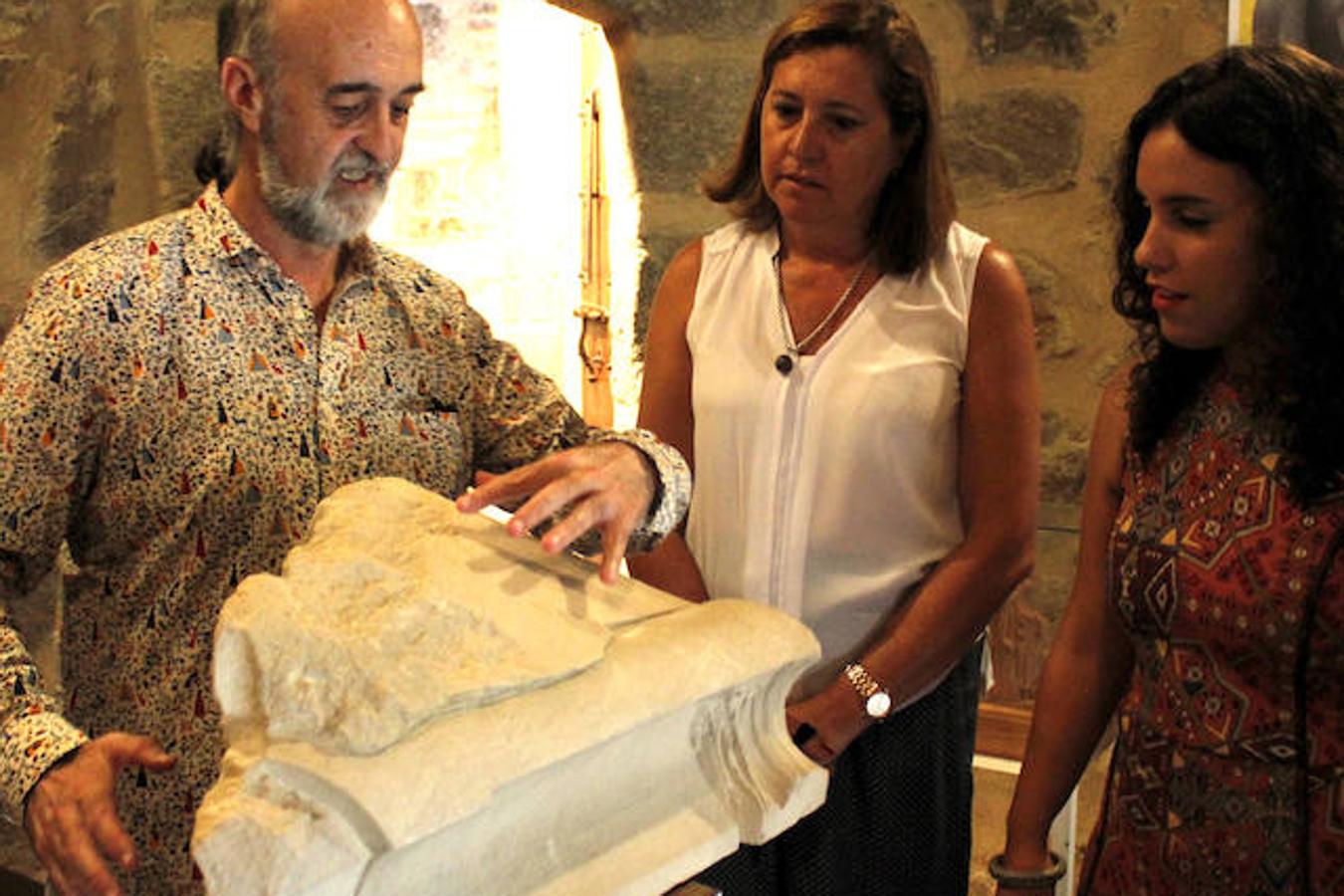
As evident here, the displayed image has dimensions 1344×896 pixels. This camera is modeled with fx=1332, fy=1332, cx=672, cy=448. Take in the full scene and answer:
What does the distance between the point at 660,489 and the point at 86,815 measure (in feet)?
1.67

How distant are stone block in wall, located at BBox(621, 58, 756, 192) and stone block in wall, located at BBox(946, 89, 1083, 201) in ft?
1.33

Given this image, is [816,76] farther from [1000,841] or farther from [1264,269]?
[1000,841]

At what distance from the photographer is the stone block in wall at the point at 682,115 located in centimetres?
248

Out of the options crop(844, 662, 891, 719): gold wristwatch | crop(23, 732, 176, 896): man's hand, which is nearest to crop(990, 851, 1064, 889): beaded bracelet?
crop(844, 662, 891, 719): gold wristwatch

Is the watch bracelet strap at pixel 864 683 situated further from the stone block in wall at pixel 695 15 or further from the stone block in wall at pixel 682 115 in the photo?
the stone block in wall at pixel 695 15

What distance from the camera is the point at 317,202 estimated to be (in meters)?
1.28

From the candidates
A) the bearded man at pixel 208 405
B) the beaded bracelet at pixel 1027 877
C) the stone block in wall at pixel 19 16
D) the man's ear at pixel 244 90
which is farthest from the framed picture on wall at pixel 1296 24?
the stone block in wall at pixel 19 16

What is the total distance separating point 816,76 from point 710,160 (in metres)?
0.94

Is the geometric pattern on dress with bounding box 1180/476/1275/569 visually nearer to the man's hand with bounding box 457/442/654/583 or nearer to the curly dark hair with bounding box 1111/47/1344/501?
the curly dark hair with bounding box 1111/47/1344/501

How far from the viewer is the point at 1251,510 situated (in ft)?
4.06

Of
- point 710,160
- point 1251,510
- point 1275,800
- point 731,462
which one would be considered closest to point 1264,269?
point 1251,510

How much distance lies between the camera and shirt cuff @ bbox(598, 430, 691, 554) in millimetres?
1146

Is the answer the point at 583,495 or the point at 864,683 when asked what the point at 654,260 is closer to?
the point at 864,683

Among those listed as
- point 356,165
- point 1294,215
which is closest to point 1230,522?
point 1294,215
